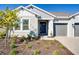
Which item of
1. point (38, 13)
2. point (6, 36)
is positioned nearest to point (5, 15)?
point (6, 36)

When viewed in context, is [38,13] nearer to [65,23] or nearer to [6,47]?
[65,23]

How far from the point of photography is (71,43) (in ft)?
30.7

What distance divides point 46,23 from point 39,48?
1.03m

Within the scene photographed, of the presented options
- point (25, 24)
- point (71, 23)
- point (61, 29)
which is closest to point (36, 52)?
point (25, 24)

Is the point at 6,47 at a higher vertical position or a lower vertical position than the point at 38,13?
lower

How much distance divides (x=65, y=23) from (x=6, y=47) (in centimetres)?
222

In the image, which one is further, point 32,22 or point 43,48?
point 32,22

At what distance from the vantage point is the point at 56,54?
29.8 feet

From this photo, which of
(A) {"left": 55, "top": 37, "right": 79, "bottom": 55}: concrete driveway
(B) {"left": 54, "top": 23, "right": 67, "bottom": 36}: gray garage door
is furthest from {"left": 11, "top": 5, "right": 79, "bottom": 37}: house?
(A) {"left": 55, "top": 37, "right": 79, "bottom": 55}: concrete driveway

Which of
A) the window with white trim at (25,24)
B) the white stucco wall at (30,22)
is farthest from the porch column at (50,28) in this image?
the window with white trim at (25,24)

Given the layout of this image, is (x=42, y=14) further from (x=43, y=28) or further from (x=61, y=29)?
(x=61, y=29)

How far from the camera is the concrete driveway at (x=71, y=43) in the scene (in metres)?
9.28

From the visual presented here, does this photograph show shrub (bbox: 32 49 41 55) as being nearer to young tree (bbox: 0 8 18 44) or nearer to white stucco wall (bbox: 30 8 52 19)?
young tree (bbox: 0 8 18 44)
